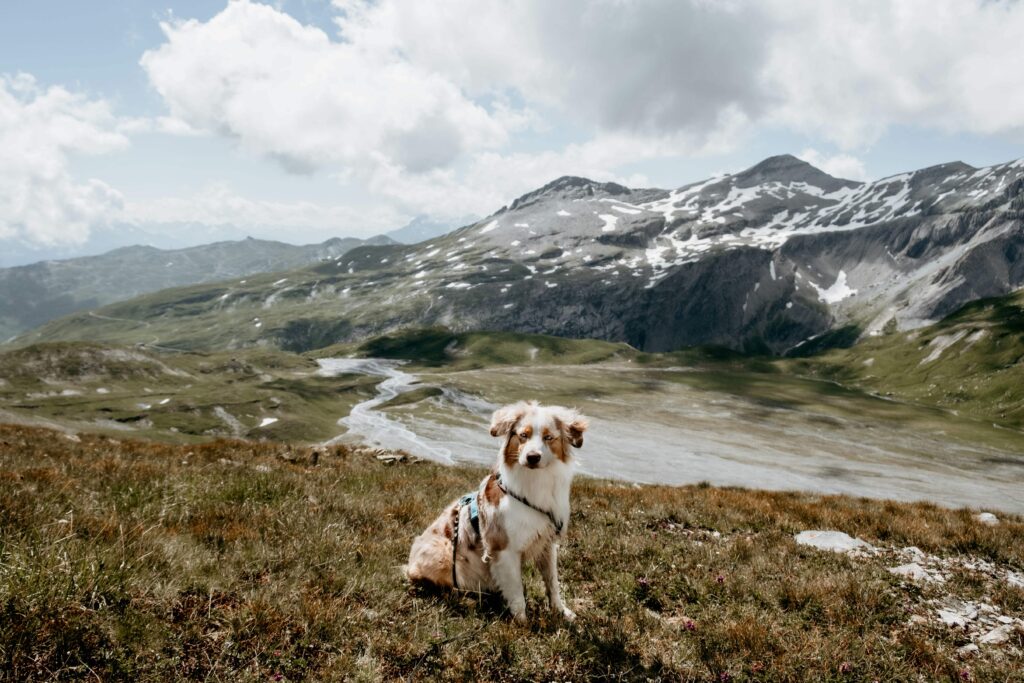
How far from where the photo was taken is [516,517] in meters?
6.54

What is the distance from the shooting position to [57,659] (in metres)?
3.97

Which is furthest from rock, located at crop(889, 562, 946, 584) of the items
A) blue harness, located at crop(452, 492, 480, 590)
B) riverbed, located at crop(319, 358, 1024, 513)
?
riverbed, located at crop(319, 358, 1024, 513)

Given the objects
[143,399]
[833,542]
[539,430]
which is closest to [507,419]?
[539,430]

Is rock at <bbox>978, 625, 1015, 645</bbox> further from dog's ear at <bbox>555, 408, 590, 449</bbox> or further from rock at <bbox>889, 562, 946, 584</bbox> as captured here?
dog's ear at <bbox>555, 408, 590, 449</bbox>

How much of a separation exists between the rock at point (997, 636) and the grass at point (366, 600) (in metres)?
0.14

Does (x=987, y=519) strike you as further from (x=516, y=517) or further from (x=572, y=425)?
(x=516, y=517)

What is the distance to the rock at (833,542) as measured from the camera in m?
11.5

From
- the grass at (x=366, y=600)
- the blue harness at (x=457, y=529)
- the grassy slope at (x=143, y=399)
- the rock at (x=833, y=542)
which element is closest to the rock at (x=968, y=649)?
the grass at (x=366, y=600)

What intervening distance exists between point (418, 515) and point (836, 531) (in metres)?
10.1

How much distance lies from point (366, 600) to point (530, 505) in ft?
7.52

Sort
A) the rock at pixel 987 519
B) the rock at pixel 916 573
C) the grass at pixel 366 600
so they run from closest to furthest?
the grass at pixel 366 600 < the rock at pixel 916 573 < the rock at pixel 987 519

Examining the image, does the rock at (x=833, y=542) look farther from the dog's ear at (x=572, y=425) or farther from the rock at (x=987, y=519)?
the dog's ear at (x=572, y=425)

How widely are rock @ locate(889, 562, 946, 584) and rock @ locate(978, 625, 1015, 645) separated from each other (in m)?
1.71

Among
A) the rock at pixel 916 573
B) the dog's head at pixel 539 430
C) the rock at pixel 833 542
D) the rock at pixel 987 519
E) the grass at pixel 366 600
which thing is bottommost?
the rock at pixel 987 519
